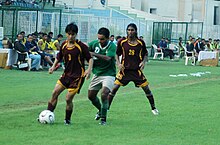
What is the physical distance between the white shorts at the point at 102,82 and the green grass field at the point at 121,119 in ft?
2.27

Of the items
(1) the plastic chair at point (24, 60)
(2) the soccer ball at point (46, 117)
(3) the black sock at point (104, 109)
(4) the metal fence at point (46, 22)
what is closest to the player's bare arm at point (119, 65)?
(3) the black sock at point (104, 109)

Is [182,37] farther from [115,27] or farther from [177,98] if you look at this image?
[177,98]

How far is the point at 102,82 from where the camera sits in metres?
13.0

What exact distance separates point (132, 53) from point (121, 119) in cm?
161

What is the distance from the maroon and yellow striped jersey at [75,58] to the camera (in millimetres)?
12203

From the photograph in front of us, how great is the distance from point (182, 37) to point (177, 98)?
34.0 meters

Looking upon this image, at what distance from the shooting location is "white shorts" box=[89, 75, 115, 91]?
12.9 m

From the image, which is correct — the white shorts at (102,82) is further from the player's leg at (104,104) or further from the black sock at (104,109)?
the black sock at (104,109)

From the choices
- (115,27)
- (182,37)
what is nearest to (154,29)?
(182,37)

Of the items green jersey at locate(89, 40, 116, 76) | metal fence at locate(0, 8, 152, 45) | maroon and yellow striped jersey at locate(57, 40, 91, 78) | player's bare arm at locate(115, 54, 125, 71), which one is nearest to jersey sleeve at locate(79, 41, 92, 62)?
maroon and yellow striped jersey at locate(57, 40, 91, 78)

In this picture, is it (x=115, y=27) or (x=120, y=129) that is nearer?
(x=120, y=129)

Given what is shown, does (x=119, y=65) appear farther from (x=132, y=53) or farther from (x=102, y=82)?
(x=102, y=82)

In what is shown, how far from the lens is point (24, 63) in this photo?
28.5 m

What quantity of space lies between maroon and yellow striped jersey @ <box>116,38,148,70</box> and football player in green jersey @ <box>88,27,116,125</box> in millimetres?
1252
